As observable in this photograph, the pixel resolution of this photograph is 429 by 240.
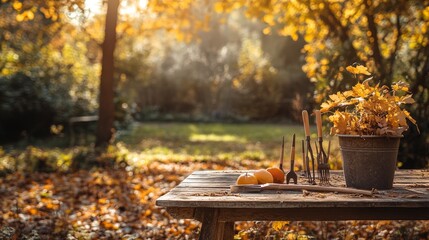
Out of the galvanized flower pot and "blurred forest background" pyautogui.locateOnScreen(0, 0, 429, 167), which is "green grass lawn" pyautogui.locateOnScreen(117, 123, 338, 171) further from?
the galvanized flower pot

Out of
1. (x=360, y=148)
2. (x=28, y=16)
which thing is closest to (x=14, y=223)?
(x=28, y=16)

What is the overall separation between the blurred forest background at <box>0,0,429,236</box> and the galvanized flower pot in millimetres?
2204

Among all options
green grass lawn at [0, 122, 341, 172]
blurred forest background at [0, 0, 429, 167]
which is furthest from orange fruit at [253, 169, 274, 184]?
green grass lawn at [0, 122, 341, 172]

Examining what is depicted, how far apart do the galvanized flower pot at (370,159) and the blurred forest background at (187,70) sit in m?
2.20

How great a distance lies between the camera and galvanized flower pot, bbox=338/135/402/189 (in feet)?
9.25

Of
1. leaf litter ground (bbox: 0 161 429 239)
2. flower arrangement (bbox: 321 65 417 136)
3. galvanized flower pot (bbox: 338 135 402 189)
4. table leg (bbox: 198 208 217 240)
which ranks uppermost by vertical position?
flower arrangement (bbox: 321 65 417 136)

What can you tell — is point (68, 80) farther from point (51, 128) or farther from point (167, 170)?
point (167, 170)

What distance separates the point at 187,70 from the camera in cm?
2869

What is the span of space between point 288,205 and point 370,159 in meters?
0.58

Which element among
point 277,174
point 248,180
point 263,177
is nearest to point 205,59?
point 277,174

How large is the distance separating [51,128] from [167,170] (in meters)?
7.51

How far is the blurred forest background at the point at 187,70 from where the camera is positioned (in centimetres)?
676

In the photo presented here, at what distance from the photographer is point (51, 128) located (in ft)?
51.2

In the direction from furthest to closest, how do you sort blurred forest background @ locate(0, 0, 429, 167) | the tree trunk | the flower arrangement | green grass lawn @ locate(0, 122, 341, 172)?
the tree trunk → green grass lawn @ locate(0, 122, 341, 172) → blurred forest background @ locate(0, 0, 429, 167) → the flower arrangement
